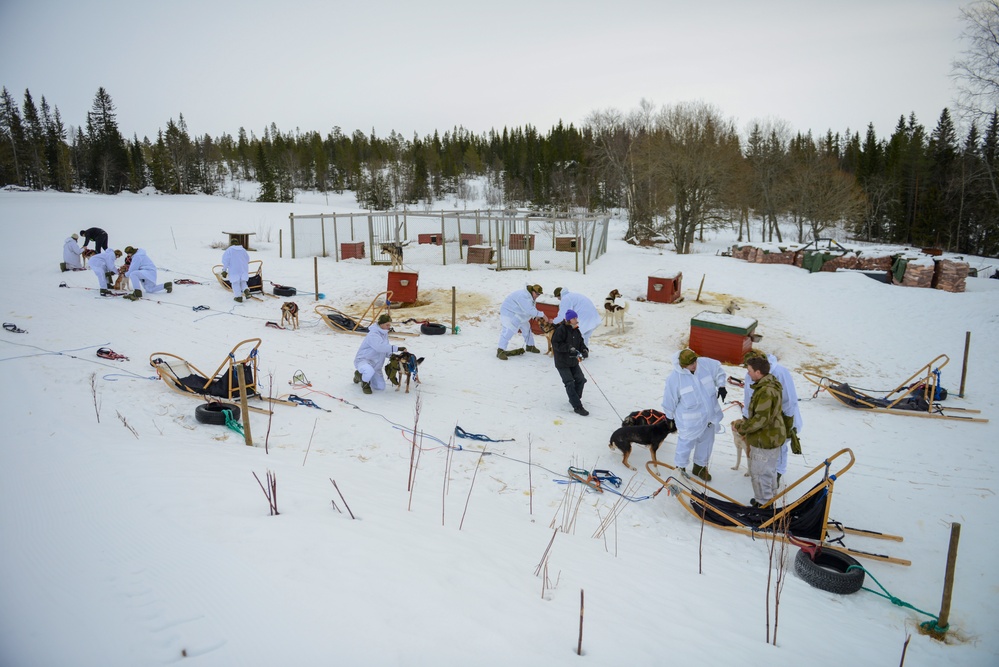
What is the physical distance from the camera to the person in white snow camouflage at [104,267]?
14.4 m

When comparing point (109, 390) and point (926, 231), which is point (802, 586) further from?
point (926, 231)

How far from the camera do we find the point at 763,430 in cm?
548

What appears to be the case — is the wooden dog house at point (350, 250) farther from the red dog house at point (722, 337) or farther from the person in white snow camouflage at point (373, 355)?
the red dog house at point (722, 337)

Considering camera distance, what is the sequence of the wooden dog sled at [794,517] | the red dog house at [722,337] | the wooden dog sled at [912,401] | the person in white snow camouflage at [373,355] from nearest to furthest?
the wooden dog sled at [794,517] < the wooden dog sled at [912,401] < the person in white snow camouflage at [373,355] < the red dog house at [722,337]

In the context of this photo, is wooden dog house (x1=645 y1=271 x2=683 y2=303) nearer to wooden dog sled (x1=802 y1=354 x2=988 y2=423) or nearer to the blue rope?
wooden dog sled (x1=802 y1=354 x2=988 y2=423)

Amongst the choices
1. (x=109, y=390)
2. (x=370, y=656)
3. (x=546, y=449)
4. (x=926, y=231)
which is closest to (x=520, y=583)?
(x=370, y=656)

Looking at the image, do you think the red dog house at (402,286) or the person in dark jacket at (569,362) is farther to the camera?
the red dog house at (402,286)

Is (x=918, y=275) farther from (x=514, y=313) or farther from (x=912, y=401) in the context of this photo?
(x=514, y=313)

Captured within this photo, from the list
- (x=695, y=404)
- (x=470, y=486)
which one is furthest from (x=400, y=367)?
(x=695, y=404)

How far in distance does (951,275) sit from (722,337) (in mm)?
12425

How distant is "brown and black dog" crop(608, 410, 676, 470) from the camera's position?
6.56 meters

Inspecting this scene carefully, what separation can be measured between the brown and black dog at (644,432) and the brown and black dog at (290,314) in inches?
342

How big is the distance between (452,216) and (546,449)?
17717 millimetres

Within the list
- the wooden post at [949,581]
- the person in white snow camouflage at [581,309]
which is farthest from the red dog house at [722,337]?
the wooden post at [949,581]
